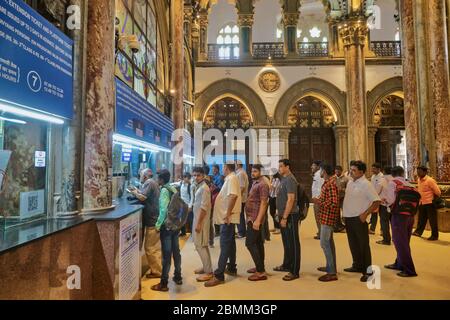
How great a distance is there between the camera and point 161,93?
9.10 m

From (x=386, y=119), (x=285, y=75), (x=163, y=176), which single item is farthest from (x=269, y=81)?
(x=163, y=176)

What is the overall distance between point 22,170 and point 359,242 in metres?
4.16

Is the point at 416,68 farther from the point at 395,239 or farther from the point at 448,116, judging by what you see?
the point at 395,239

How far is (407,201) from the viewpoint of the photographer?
418 cm

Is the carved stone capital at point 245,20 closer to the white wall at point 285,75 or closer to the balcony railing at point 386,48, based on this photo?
the white wall at point 285,75

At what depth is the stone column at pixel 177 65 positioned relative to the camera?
9516 mm

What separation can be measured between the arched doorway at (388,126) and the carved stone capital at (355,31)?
3.11 meters

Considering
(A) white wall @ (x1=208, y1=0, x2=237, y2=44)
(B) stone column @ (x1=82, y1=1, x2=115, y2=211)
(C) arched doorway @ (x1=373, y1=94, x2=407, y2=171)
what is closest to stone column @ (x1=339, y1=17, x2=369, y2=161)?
(C) arched doorway @ (x1=373, y1=94, x2=407, y2=171)

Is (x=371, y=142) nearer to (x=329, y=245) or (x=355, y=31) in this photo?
(x=355, y=31)

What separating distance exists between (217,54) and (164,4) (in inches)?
246

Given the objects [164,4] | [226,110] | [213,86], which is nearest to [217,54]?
[213,86]

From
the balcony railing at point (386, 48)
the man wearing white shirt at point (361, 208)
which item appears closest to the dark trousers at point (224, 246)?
the man wearing white shirt at point (361, 208)

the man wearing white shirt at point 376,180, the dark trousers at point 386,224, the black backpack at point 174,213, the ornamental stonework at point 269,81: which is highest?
the ornamental stonework at point 269,81

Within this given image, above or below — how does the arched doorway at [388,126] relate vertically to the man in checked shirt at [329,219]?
above
